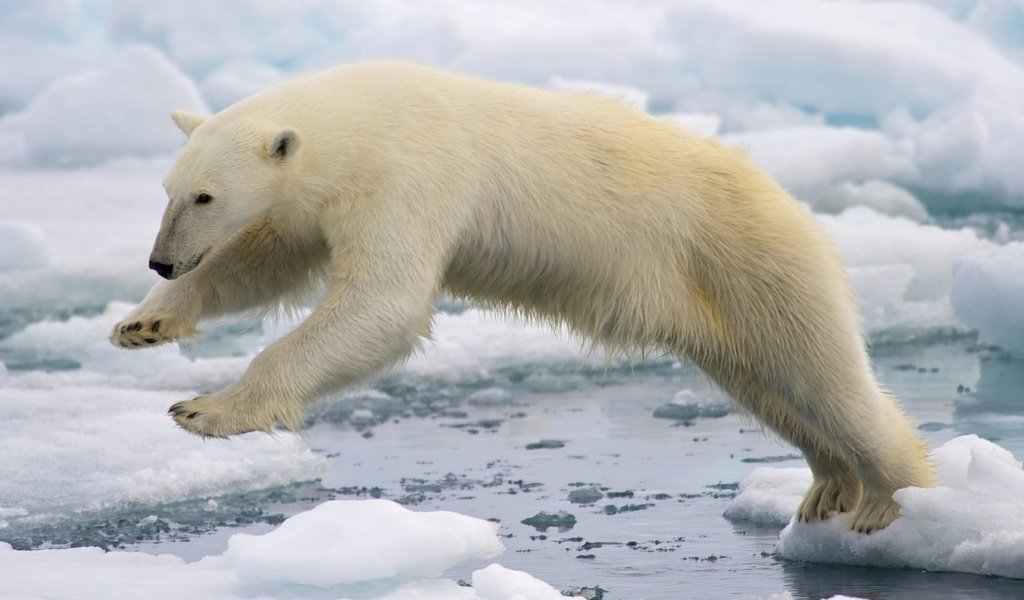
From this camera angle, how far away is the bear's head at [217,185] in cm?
366

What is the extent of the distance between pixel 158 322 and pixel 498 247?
3.49ft

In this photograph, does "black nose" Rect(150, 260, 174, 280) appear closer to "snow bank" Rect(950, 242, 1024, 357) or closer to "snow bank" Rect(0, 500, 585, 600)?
"snow bank" Rect(0, 500, 585, 600)

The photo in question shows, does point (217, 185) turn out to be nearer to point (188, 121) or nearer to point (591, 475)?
point (188, 121)

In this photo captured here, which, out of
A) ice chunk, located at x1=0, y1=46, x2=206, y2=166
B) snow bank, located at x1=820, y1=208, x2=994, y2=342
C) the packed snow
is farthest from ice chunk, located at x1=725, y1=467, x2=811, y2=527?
ice chunk, located at x1=0, y1=46, x2=206, y2=166

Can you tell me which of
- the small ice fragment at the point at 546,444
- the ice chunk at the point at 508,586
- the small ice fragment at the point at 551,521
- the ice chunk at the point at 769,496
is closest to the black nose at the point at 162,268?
the ice chunk at the point at 508,586

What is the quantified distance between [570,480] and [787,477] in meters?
0.95

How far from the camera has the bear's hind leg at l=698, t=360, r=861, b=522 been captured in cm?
441

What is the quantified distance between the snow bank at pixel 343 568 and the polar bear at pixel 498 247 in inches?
13.2

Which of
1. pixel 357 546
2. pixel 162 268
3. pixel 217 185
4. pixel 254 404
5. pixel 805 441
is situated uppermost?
pixel 217 185

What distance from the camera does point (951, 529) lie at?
4.15m

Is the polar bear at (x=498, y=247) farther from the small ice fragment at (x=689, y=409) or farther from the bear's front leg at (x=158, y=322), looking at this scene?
the small ice fragment at (x=689, y=409)

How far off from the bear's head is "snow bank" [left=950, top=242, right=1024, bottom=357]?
573cm

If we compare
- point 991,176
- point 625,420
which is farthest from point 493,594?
point 991,176

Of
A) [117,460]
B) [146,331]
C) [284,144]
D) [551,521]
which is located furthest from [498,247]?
[117,460]
